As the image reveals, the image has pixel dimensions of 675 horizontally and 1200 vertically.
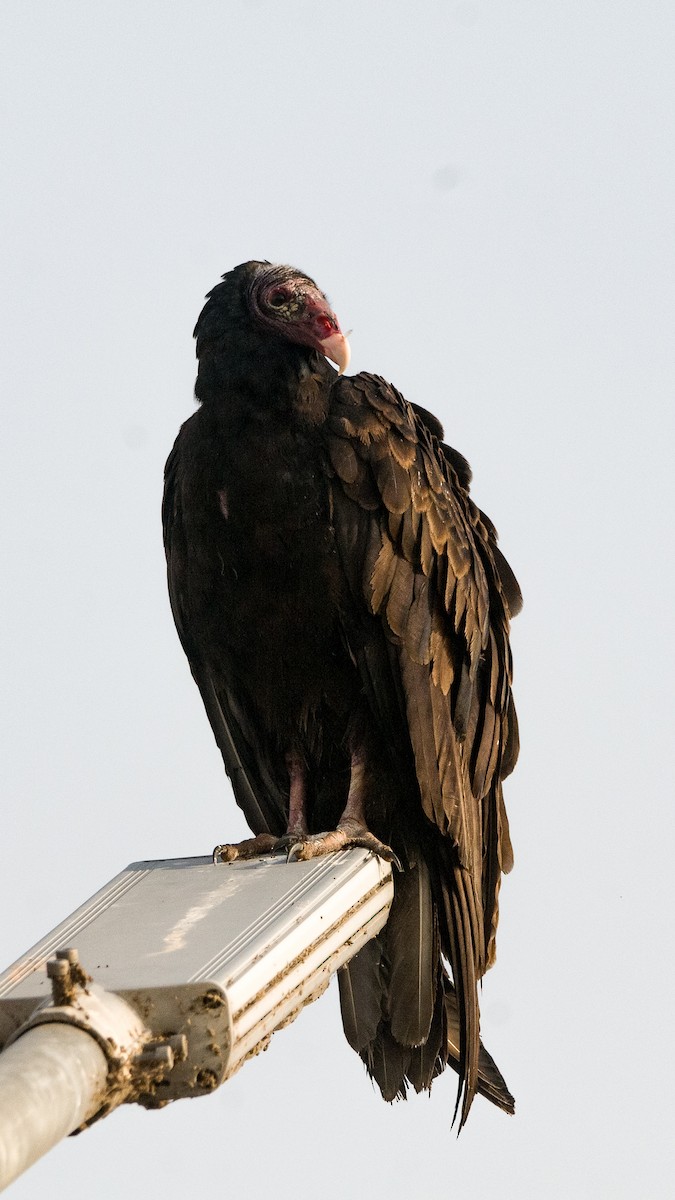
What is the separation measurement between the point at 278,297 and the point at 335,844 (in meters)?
2.06

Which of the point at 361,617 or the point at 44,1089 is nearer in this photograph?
the point at 44,1089

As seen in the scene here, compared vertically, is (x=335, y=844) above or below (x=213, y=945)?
above

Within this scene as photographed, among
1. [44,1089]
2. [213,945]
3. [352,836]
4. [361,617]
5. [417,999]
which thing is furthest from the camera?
[361,617]

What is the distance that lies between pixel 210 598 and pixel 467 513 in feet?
3.45

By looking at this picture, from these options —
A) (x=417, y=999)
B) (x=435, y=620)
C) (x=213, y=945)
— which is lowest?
(x=417, y=999)

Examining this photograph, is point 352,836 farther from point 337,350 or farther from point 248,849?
point 337,350

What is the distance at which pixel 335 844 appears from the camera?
5965 millimetres

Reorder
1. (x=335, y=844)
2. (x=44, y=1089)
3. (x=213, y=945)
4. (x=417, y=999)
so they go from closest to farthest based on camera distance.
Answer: (x=44, y=1089), (x=213, y=945), (x=335, y=844), (x=417, y=999)

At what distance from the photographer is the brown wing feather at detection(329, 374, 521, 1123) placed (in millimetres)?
6398

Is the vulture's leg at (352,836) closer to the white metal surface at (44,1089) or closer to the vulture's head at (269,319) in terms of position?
the vulture's head at (269,319)

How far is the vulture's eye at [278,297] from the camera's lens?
6645 mm

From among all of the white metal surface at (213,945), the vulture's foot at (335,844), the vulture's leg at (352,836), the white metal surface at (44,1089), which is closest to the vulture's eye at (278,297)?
the vulture's leg at (352,836)

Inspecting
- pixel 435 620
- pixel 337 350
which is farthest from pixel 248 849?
pixel 337 350

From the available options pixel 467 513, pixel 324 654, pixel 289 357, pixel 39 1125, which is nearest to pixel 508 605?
pixel 467 513
